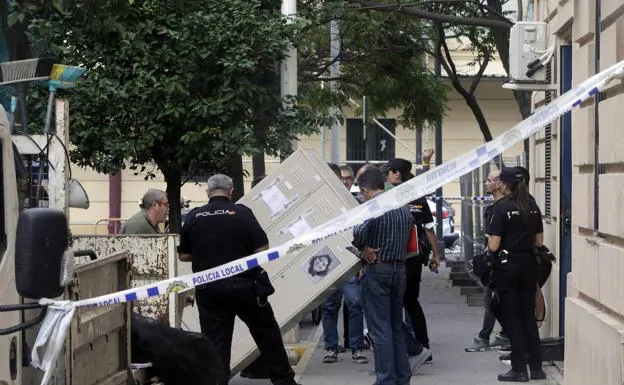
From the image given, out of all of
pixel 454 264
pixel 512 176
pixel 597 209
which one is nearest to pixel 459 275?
pixel 454 264

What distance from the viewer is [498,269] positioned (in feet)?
36.5

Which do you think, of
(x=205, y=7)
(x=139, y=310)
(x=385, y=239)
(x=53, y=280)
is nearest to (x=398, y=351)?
(x=385, y=239)

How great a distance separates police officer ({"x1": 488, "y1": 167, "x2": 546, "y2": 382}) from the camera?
11062 millimetres

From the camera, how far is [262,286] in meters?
9.88

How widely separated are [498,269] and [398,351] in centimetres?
130

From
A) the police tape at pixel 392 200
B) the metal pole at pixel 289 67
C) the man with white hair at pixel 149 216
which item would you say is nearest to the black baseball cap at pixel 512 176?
the man with white hair at pixel 149 216

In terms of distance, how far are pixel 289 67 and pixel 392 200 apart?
791 cm

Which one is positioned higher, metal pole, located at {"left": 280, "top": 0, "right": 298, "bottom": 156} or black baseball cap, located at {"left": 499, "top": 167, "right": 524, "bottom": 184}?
metal pole, located at {"left": 280, "top": 0, "right": 298, "bottom": 156}

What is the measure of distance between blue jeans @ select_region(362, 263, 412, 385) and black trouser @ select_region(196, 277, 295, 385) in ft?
2.63

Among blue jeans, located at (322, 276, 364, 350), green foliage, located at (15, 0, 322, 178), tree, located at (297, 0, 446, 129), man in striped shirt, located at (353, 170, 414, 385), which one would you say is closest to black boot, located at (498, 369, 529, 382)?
man in striped shirt, located at (353, 170, 414, 385)

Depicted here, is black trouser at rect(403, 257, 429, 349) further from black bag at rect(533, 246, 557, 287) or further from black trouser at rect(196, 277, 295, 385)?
black trouser at rect(196, 277, 295, 385)

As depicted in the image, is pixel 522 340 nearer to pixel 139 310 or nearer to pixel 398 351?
pixel 398 351

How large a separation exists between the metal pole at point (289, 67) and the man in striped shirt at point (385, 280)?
12.6 ft

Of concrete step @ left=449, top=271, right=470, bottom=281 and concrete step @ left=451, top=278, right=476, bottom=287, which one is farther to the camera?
concrete step @ left=449, top=271, right=470, bottom=281
